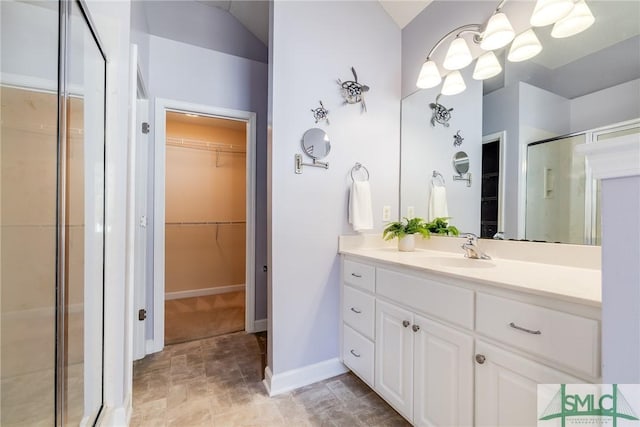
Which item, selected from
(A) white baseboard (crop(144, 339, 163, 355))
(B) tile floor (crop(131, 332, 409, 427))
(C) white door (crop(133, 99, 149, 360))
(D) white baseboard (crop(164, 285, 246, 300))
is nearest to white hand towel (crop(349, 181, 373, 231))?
(B) tile floor (crop(131, 332, 409, 427))

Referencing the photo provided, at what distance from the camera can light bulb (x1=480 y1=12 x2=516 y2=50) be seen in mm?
1391

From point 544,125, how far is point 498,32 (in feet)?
1.76

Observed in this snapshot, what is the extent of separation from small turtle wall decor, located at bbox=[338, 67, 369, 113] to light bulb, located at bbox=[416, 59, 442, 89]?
1.26 ft

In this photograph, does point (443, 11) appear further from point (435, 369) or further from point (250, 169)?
point (435, 369)

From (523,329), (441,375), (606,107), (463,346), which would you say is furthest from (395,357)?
(606,107)

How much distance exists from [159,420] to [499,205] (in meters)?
2.17

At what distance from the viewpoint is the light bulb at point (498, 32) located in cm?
139

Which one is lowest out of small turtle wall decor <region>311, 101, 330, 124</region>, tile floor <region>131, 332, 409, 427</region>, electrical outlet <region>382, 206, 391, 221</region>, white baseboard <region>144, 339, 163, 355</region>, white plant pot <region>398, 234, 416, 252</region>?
tile floor <region>131, 332, 409, 427</region>

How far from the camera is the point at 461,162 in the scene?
179 cm

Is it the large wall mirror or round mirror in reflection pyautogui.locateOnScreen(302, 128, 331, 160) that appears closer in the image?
the large wall mirror

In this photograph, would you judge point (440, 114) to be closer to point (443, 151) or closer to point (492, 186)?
point (443, 151)

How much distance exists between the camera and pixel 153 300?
2.13m

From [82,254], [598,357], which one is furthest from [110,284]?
[598,357]

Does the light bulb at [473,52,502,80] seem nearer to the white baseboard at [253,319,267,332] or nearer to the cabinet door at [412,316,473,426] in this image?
the cabinet door at [412,316,473,426]
